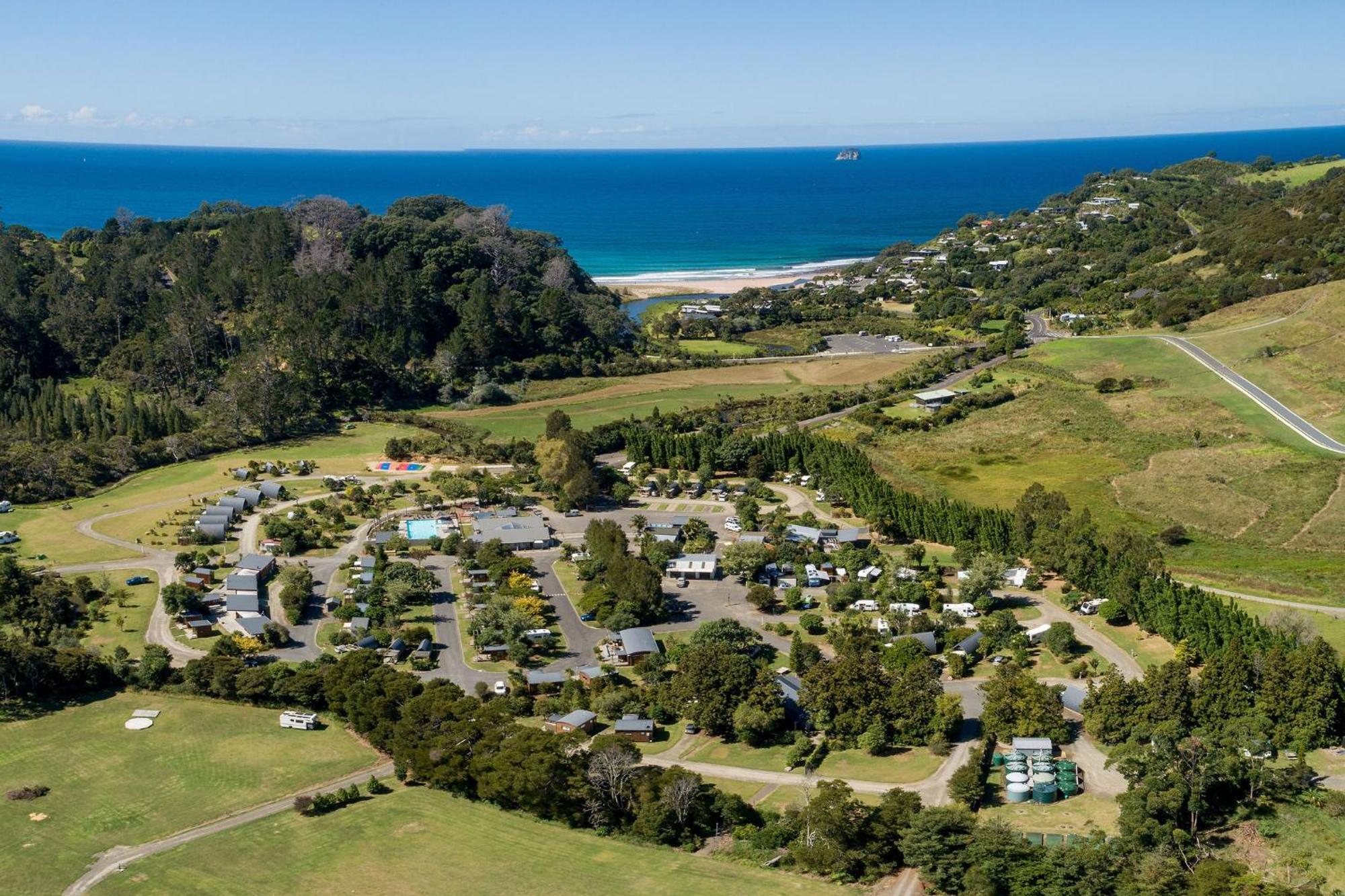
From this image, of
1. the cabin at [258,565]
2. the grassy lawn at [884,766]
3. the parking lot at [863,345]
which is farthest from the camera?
the parking lot at [863,345]

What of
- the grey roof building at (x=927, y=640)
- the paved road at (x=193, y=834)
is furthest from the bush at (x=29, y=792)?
the grey roof building at (x=927, y=640)

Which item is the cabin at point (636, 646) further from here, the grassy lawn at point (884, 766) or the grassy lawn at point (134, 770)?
the grassy lawn at point (134, 770)

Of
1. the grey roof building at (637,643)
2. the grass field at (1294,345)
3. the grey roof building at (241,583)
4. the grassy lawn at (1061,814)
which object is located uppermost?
the grass field at (1294,345)

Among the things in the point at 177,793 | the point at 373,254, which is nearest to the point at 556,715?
the point at 177,793

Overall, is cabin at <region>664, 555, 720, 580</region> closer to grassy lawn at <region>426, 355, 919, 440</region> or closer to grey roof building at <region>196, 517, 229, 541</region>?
grey roof building at <region>196, 517, 229, 541</region>

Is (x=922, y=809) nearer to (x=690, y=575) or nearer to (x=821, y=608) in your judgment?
(x=821, y=608)

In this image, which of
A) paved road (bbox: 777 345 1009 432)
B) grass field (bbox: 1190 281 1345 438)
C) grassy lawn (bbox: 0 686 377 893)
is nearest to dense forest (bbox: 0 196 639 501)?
paved road (bbox: 777 345 1009 432)

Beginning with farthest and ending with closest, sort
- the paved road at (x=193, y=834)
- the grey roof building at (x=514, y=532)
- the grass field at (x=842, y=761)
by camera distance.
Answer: the grey roof building at (x=514, y=532), the grass field at (x=842, y=761), the paved road at (x=193, y=834)
